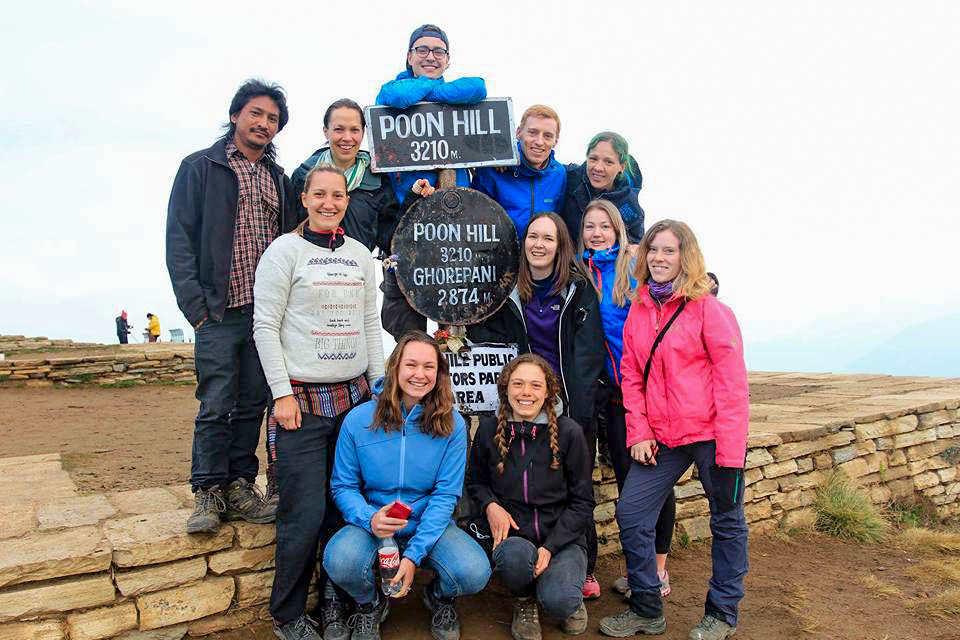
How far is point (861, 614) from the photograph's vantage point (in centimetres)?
378

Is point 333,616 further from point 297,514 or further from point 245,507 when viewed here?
point 245,507

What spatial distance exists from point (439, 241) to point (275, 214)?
2.97 feet

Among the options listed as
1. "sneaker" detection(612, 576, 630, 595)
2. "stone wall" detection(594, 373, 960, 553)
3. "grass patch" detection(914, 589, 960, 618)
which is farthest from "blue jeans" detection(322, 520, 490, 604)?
"grass patch" detection(914, 589, 960, 618)

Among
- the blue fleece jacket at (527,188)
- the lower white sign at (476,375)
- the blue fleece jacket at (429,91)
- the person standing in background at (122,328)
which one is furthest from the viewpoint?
the person standing in background at (122,328)

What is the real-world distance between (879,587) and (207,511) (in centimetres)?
400

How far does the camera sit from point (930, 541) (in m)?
5.07

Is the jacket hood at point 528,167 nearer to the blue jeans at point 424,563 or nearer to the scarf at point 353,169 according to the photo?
the scarf at point 353,169

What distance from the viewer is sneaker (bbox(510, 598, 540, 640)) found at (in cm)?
316

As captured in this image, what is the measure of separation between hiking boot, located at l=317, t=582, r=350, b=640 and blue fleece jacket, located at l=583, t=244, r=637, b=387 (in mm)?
1787

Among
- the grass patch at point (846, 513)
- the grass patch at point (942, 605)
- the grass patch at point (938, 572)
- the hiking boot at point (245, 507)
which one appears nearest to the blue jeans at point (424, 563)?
the hiking boot at point (245, 507)

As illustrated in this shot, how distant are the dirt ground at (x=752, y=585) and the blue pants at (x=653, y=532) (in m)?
0.27

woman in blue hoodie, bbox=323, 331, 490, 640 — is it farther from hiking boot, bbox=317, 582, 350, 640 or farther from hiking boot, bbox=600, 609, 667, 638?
hiking boot, bbox=600, 609, 667, 638

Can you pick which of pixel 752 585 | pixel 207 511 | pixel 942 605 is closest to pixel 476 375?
pixel 207 511

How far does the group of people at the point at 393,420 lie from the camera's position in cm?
304
